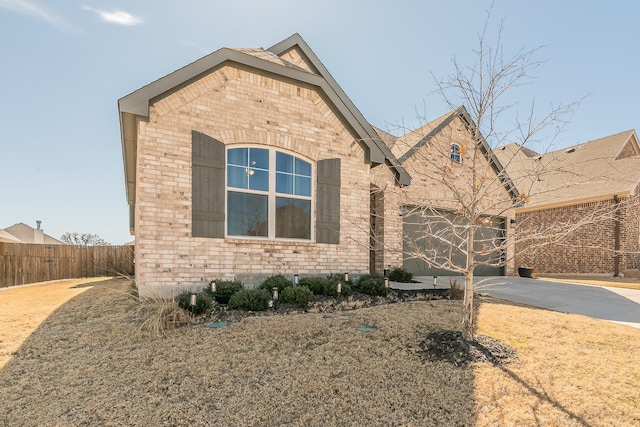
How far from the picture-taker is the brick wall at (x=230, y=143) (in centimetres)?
607

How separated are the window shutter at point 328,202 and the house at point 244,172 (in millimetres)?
25

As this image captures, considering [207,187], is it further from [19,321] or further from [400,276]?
[400,276]

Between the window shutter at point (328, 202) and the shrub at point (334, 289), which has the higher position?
the window shutter at point (328, 202)

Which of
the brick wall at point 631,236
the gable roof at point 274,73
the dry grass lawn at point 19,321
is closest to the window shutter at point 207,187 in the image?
the gable roof at point 274,73

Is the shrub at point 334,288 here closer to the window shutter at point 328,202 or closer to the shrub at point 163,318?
the window shutter at point 328,202

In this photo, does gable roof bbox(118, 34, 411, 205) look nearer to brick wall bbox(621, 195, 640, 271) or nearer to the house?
the house

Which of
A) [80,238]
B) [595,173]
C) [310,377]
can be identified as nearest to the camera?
[310,377]

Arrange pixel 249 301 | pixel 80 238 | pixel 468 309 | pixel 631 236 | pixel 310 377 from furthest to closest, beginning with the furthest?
1. pixel 80 238
2. pixel 631 236
3. pixel 249 301
4. pixel 468 309
5. pixel 310 377

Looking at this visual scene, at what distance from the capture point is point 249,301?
5.48 metres

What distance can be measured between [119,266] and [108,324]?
13.2 meters

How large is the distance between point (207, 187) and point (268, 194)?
1.29 m

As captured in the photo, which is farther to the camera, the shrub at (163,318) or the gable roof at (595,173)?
the gable roof at (595,173)

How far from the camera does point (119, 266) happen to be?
16.1m

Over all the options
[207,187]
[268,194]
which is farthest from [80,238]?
[268,194]
